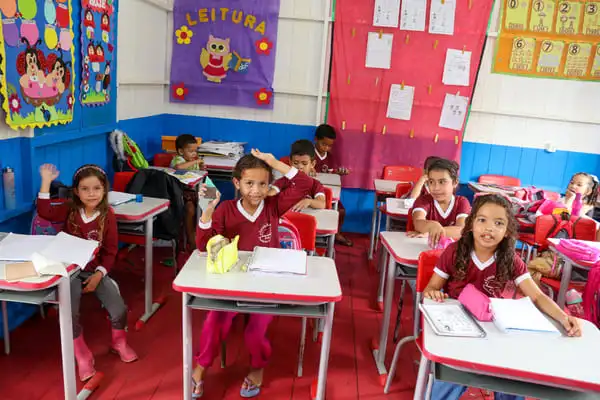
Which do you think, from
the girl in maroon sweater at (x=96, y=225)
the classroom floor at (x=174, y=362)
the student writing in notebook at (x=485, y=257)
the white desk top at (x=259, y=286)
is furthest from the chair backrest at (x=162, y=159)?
the student writing in notebook at (x=485, y=257)

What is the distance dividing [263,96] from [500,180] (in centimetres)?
251

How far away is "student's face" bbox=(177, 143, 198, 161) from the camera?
4.10m

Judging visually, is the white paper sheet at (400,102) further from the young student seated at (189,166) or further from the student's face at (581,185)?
the young student seated at (189,166)

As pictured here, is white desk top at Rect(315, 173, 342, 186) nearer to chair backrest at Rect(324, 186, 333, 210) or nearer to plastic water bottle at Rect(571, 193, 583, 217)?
chair backrest at Rect(324, 186, 333, 210)

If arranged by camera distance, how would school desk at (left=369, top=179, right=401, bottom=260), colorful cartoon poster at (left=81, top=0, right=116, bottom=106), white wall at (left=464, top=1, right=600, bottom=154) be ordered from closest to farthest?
colorful cartoon poster at (left=81, top=0, right=116, bottom=106) < school desk at (left=369, top=179, right=401, bottom=260) < white wall at (left=464, top=1, right=600, bottom=154)

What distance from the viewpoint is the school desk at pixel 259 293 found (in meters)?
1.69

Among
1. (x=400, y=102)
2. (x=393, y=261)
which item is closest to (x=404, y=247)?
(x=393, y=261)

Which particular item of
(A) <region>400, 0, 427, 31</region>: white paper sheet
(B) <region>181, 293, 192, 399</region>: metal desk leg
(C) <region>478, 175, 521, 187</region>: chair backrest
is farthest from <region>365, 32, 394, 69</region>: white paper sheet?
(B) <region>181, 293, 192, 399</region>: metal desk leg

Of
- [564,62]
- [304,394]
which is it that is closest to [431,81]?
[564,62]

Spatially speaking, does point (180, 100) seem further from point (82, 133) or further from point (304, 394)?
point (304, 394)

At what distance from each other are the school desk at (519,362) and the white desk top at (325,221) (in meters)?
1.15

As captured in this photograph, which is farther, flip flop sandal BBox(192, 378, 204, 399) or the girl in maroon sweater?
the girl in maroon sweater

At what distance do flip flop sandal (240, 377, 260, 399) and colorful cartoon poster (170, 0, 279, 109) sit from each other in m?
3.14

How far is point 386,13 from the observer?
4.46 m
